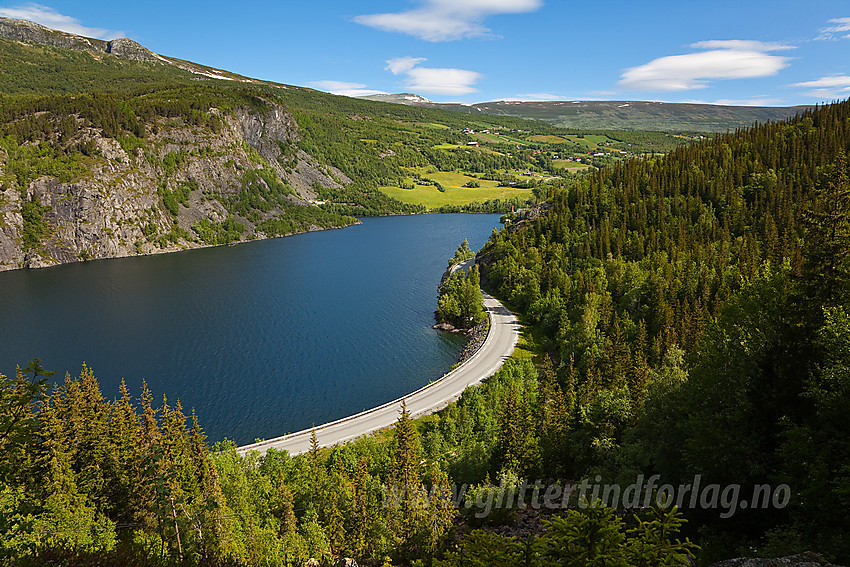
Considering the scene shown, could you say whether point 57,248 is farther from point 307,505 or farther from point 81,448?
point 307,505

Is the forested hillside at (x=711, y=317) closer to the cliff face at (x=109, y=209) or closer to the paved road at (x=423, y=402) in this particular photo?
the paved road at (x=423, y=402)

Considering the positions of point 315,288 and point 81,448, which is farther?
point 315,288

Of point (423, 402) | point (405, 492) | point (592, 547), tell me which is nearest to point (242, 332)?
point (423, 402)

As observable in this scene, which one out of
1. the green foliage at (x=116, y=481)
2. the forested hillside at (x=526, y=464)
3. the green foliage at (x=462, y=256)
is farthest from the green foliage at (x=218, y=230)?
the green foliage at (x=116, y=481)

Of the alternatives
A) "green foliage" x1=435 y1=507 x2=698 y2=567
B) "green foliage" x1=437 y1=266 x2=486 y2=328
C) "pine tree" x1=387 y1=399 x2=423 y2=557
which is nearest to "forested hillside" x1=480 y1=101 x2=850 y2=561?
"green foliage" x1=435 y1=507 x2=698 y2=567

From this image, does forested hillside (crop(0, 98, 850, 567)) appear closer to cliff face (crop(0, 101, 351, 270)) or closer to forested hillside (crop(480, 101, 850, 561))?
forested hillside (crop(480, 101, 850, 561))

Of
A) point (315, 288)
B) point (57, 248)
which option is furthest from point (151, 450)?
point (57, 248)
